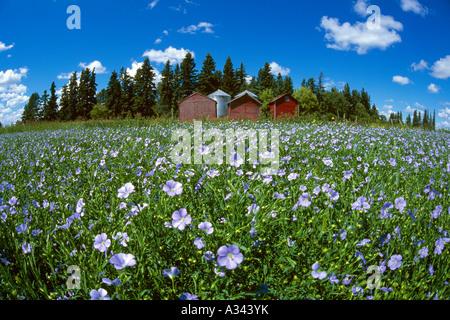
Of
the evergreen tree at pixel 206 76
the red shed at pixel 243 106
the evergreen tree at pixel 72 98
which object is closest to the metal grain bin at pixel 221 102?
the red shed at pixel 243 106

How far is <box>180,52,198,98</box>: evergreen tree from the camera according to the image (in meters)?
45.7

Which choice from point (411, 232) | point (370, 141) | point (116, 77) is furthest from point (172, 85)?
point (411, 232)

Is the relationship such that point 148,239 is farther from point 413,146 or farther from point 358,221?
point 413,146

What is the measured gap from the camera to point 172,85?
48.8 meters

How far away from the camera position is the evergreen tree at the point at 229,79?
63594mm

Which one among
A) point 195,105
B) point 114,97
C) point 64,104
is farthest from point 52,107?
point 195,105

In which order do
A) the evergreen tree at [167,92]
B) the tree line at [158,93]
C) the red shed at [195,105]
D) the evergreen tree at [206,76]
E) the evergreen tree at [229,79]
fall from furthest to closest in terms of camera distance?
the evergreen tree at [229,79]
the evergreen tree at [206,76]
the evergreen tree at [167,92]
the red shed at [195,105]
the tree line at [158,93]

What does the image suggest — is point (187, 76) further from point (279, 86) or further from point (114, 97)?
point (279, 86)

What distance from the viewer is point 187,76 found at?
1870 inches

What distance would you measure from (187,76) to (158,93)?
897 cm

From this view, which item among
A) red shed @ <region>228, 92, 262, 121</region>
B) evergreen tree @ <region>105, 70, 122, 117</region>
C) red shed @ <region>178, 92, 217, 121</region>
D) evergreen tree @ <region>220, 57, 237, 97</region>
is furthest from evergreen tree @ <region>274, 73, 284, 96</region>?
evergreen tree @ <region>105, 70, 122, 117</region>

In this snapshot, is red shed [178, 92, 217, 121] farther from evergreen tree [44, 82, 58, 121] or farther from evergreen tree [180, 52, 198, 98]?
evergreen tree [44, 82, 58, 121]

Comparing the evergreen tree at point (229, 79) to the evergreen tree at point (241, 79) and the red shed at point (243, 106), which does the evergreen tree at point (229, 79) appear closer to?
the evergreen tree at point (241, 79)
